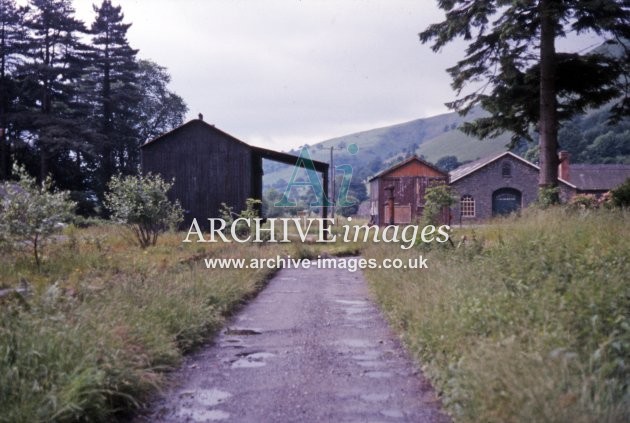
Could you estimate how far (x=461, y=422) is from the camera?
12.6 feet

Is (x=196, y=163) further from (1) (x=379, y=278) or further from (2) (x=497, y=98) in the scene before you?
(1) (x=379, y=278)

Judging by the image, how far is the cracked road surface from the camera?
14.4 feet

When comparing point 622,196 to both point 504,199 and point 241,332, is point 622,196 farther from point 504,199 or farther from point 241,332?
point 504,199

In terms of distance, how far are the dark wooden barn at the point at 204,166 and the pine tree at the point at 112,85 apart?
18475 mm

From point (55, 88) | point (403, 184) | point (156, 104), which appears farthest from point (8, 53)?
point (403, 184)

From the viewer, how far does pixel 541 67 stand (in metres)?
15.8

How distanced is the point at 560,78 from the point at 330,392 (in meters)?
14.8

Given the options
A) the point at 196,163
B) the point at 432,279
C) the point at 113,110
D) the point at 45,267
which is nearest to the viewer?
the point at 432,279

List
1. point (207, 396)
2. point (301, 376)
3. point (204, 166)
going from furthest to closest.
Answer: point (204, 166) → point (301, 376) → point (207, 396)

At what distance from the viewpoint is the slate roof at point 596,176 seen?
154 ft

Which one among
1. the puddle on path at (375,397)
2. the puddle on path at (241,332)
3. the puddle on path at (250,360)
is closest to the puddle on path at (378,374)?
the puddle on path at (375,397)

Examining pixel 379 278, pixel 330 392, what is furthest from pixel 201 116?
pixel 330 392

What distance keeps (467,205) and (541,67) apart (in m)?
27.4

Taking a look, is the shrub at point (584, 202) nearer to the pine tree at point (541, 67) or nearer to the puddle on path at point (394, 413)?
the pine tree at point (541, 67)
